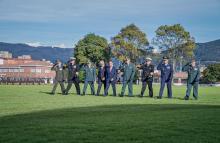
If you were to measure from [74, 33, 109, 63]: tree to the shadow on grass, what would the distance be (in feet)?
258

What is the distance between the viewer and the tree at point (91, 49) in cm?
9200

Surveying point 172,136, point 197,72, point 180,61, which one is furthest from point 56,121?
point 180,61

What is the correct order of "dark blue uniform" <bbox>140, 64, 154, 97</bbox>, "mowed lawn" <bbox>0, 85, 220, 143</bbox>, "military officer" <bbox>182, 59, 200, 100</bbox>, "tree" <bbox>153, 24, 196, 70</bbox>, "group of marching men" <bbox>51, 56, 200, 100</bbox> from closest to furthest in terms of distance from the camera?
"mowed lawn" <bbox>0, 85, 220, 143</bbox>, "military officer" <bbox>182, 59, 200, 100</bbox>, "group of marching men" <bbox>51, 56, 200, 100</bbox>, "dark blue uniform" <bbox>140, 64, 154, 97</bbox>, "tree" <bbox>153, 24, 196, 70</bbox>

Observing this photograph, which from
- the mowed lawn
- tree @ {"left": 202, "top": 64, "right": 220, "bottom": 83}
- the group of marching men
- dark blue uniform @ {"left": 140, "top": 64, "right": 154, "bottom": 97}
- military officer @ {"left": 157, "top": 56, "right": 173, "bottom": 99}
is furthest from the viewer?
tree @ {"left": 202, "top": 64, "right": 220, "bottom": 83}

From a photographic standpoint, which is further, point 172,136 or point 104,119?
point 104,119

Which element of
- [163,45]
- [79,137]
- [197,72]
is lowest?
[79,137]

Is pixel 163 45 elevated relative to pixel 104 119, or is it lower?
elevated

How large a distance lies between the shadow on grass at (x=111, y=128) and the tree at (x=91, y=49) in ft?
258

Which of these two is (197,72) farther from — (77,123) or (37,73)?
(37,73)

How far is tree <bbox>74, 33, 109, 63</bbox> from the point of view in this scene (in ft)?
302

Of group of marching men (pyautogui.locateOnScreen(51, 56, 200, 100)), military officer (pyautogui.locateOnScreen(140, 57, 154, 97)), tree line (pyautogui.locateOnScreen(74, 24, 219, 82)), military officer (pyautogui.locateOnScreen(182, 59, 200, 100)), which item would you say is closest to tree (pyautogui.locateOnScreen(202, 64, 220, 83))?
tree line (pyautogui.locateOnScreen(74, 24, 219, 82))

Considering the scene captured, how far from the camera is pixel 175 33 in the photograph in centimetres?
8200

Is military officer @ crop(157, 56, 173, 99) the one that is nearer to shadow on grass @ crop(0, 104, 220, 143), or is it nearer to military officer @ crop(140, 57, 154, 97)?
military officer @ crop(140, 57, 154, 97)

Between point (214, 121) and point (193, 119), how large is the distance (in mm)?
657
